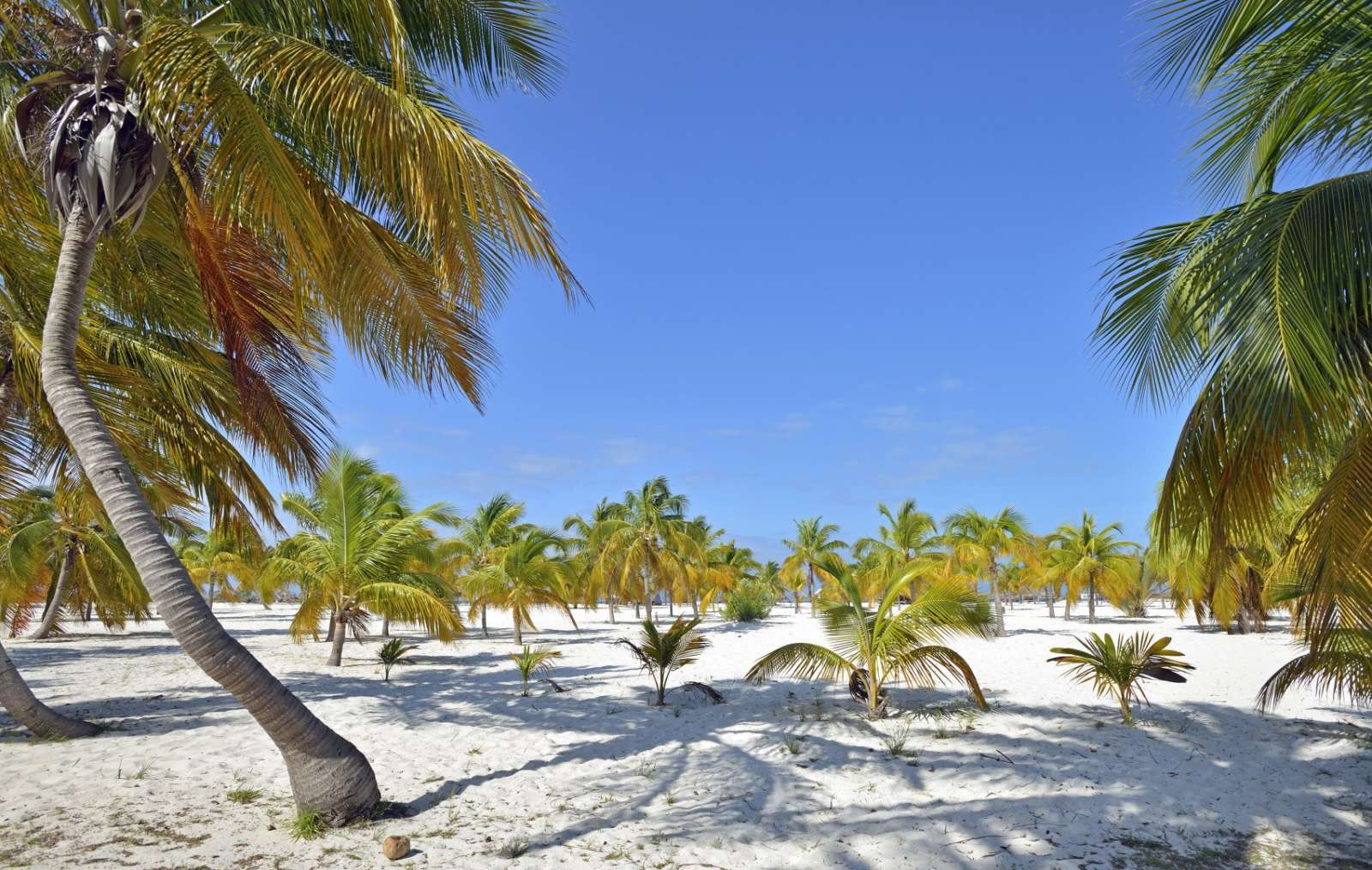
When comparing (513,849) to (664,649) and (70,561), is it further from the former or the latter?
(70,561)

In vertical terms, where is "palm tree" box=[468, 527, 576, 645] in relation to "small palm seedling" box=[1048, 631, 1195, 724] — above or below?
above

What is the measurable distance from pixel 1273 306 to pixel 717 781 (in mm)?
5980

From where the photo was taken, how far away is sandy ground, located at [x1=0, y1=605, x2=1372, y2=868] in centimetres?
512

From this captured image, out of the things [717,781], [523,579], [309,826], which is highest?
[523,579]

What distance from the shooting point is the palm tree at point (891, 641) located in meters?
8.84

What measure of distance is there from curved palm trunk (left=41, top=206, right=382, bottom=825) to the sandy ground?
933mm

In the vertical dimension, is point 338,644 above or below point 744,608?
above

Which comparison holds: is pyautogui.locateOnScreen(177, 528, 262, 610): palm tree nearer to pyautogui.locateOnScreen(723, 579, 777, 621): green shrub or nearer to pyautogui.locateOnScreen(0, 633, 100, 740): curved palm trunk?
pyautogui.locateOnScreen(723, 579, 777, 621): green shrub

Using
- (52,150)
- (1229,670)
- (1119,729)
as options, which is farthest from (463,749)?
(1229,670)

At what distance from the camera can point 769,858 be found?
16.7 ft

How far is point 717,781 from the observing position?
269 inches

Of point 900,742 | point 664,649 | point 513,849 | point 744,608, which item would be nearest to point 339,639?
point 664,649

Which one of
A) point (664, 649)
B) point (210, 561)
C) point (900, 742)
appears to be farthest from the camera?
point (210, 561)

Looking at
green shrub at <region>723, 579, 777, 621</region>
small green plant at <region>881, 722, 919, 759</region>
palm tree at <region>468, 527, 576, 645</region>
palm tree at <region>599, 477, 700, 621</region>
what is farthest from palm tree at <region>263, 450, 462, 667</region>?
green shrub at <region>723, 579, 777, 621</region>
